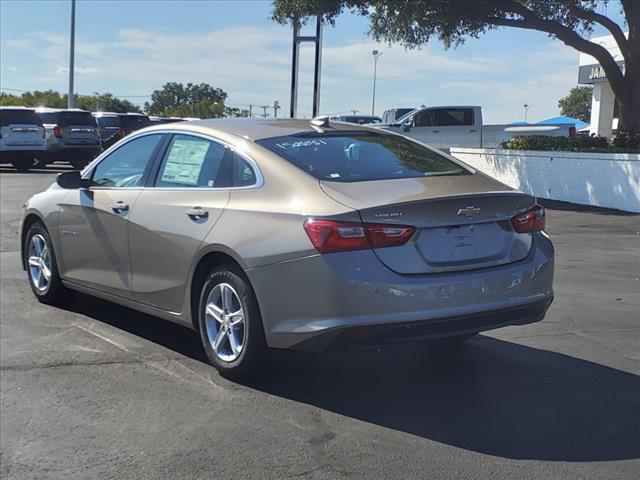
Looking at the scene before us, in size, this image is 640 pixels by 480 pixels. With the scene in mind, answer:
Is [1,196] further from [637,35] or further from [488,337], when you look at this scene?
[637,35]

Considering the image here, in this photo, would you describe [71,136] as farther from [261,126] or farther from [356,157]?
[356,157]

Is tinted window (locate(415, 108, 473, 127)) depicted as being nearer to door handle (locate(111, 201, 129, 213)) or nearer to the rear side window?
the rear side window

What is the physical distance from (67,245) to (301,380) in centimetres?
260

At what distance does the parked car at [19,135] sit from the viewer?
23203 millimetres

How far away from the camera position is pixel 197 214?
16.8 feet

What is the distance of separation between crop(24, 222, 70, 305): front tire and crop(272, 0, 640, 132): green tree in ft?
46.3

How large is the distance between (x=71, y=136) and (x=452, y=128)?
1256 cm

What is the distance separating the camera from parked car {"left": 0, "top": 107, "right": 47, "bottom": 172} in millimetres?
23203

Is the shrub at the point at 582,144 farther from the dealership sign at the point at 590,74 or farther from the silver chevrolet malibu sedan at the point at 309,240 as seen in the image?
the dealership sign at the point at 590,74

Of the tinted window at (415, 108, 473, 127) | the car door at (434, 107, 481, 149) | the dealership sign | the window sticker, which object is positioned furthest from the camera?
the dealership sign

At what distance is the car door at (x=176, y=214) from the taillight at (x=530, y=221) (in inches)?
72.0

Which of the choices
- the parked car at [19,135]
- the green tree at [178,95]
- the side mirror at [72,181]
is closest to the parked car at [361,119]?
the parked car at [19,135]

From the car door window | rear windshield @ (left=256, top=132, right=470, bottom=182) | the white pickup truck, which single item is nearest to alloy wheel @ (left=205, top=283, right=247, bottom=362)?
rear windshield @ (left=256, top=132, right=470, bottom=182)

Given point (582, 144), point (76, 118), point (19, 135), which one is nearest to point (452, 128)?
point (582, 144)
